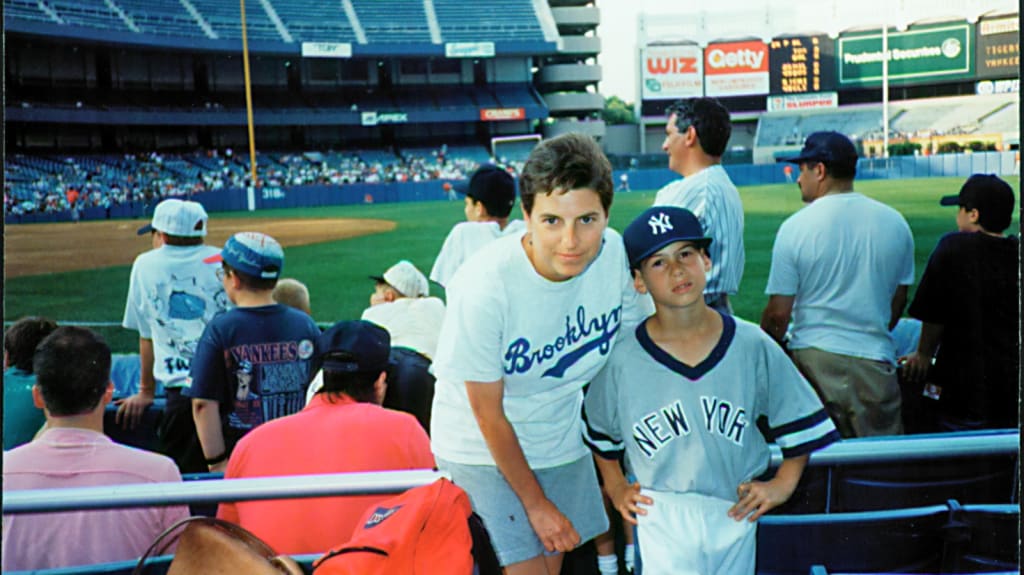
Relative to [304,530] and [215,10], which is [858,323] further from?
[215,10]

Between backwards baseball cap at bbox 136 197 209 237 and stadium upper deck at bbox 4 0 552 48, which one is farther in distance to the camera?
stadium upper deck at bbox 4 0 552 48

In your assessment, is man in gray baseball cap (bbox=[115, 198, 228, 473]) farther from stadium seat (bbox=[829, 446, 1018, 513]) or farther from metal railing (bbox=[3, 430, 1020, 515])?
stadium seat (bbox=[829, 446, 1018, 513])

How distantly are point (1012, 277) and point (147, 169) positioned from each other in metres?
26.3

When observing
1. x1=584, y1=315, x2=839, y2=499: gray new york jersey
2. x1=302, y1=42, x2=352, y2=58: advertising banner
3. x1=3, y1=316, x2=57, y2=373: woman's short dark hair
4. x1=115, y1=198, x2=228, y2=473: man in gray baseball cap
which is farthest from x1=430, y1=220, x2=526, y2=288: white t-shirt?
x1=302, y1=42, x2=352, y2=58: advertising banner

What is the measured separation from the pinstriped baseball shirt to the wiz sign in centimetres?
3404

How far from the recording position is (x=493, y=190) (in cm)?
347

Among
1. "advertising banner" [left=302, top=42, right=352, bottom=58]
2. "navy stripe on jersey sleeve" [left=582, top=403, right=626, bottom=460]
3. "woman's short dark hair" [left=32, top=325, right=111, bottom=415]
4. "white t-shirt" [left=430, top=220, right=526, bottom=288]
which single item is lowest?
"navy stripe on jersey sleeve" [left=582, top=403, right=626, bottom=460]

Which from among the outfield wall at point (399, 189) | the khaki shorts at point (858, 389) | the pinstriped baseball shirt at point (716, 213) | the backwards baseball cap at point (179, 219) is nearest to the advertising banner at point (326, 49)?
the outfield wall at point (399, 189)

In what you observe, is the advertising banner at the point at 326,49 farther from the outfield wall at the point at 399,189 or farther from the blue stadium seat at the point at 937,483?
the blue stadium seat at the point at 937,483

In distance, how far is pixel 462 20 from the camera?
105 feet

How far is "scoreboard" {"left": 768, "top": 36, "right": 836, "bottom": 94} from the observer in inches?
1270

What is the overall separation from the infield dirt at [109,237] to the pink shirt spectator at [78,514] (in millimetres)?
9598

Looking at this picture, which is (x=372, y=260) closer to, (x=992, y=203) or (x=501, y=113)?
(x=992, y=203)

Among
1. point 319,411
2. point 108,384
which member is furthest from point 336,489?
point 108,384
